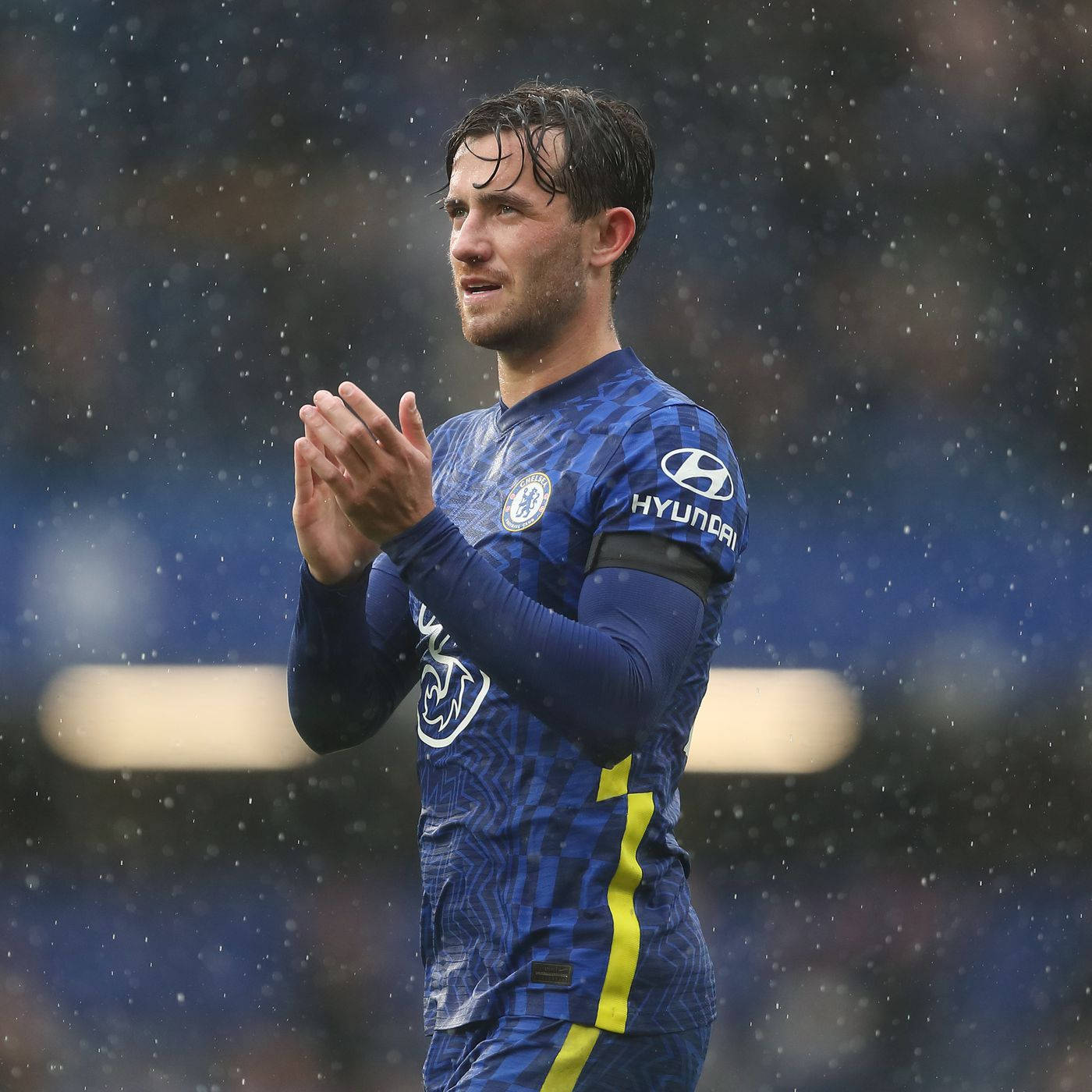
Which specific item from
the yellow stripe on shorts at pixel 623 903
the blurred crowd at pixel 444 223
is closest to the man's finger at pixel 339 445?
the yellow stripe on shorts at pixel 623 903

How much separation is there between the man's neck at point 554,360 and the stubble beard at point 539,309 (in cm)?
1

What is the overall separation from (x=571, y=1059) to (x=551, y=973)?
91mm

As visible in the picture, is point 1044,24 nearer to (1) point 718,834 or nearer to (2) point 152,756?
(1) point 718,834

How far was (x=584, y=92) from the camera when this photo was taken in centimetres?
207

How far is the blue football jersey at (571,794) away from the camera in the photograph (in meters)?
1.68

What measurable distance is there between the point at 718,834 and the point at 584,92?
4325 mm

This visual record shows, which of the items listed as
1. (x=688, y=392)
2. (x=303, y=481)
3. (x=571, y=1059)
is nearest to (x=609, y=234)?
(x=303, y=481)

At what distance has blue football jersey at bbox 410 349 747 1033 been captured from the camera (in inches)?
66.2

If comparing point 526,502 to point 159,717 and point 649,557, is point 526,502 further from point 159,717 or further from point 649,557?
point 159,717

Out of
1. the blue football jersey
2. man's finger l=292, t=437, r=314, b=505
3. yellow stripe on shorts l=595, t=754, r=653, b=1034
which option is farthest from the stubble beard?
yellow stripe on shorts l=595, t=754, r=653, b=1034

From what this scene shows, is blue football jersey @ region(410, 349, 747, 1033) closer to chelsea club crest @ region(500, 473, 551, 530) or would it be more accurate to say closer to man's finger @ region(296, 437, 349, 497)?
chelsea club crest @ region(500, 473, 551, 530)

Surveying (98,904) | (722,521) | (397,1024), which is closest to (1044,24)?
(397,1024)

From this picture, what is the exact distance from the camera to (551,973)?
5.49 ft

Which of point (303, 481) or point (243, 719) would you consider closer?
point (303, 481)
